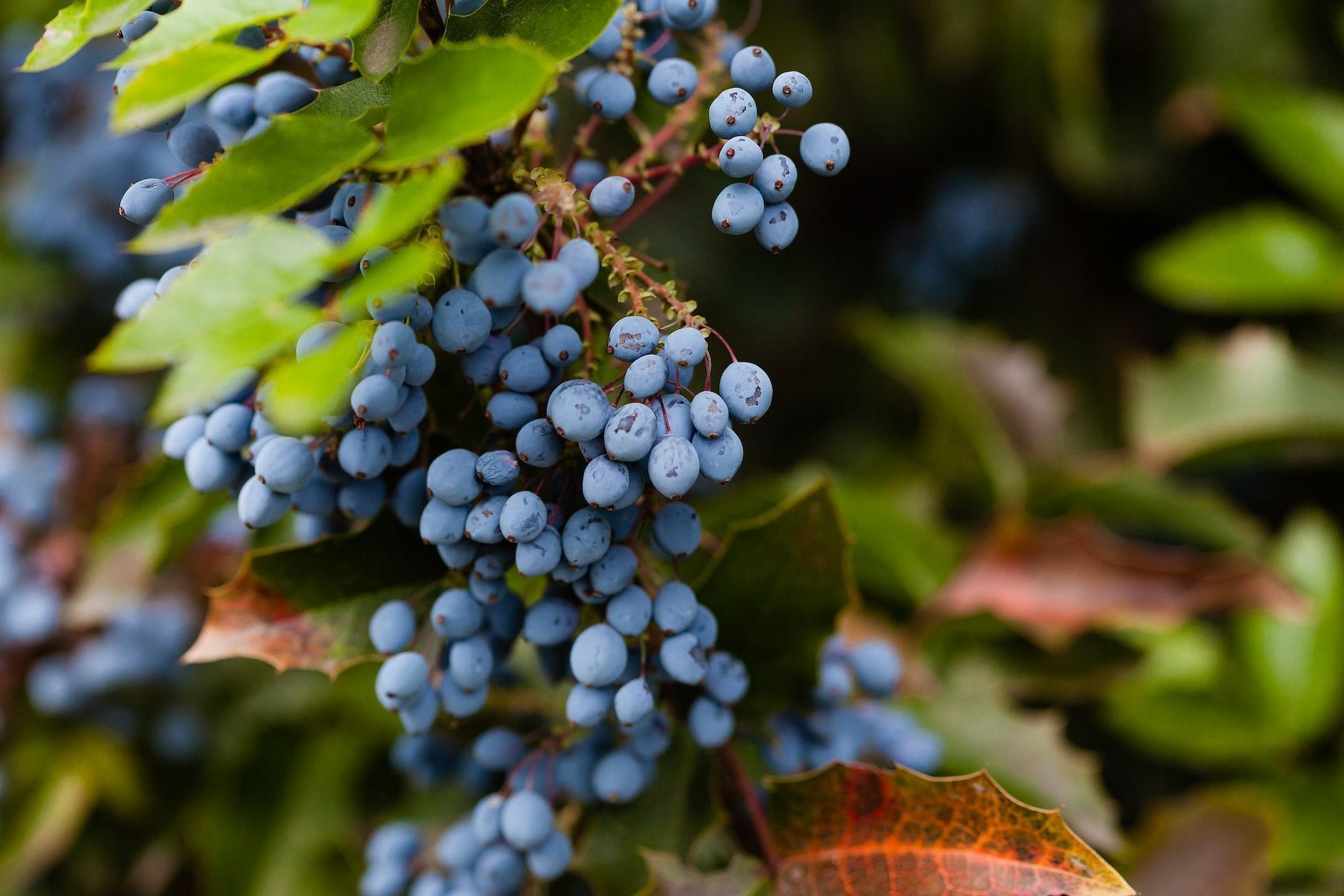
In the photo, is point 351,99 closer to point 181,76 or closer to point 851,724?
point 181,76

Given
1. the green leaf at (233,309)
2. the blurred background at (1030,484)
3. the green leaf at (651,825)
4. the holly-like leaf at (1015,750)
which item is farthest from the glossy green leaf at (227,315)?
the holly-like leaf at (1015,750)

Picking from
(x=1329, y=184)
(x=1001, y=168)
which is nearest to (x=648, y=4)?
(x=1329, y=184)

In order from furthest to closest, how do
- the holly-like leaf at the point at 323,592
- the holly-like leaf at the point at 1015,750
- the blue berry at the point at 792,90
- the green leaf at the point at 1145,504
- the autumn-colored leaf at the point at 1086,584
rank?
the green leaf at the point at 1145,504 → the autumn-colored leaf at the point at 1086,584 → the holly-like leaf at the point at 1015,750 → the holly-like leaf at the point at 323,592 → the blue berry at the point at 792,90

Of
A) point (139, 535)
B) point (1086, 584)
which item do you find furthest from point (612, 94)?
point (1086, 584)

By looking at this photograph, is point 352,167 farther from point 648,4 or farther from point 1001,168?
point 1001,168

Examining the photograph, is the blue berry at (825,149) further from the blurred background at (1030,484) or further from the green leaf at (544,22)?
the blurred background at (1030,484)
